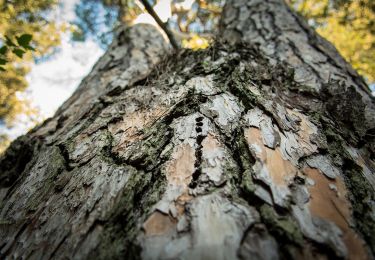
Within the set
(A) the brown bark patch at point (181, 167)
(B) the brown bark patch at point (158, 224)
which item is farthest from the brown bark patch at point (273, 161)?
(B) the brown bark patch at point (158, 224)

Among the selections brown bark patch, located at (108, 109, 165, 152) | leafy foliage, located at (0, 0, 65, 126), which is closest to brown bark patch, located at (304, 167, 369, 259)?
brown bark patch, located at (108, 109, 165, 152)

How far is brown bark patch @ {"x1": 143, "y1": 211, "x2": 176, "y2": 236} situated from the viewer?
712 millimetres

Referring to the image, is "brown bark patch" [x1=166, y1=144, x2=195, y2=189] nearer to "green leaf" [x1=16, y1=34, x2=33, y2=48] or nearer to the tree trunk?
the tree trunk

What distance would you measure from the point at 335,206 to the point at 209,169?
410 millimetres

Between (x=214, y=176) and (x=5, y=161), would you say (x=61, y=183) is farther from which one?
(x=5, y=161)

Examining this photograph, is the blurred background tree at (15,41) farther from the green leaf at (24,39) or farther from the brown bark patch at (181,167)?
the brown bark patch at (181,167)

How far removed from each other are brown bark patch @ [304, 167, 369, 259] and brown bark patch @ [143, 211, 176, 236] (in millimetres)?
425

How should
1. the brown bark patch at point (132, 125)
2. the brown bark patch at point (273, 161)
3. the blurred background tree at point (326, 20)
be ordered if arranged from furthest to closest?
the blurred background tree at point (326, 20) < the brown bark patch at point (132, 125) < the brown bark patch at point (273, 161)

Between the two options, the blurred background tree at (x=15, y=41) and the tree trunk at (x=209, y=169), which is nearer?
the tree trunk at (x=209, y=169)

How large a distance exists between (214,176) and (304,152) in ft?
1.32

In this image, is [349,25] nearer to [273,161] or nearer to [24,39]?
[273,161]

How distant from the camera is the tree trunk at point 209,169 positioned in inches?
27.6

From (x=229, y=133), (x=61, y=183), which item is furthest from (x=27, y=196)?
(x=229, y=133)

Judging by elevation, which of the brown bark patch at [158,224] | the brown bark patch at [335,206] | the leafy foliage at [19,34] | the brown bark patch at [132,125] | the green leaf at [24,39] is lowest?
the brown bark patch at [158,224]
